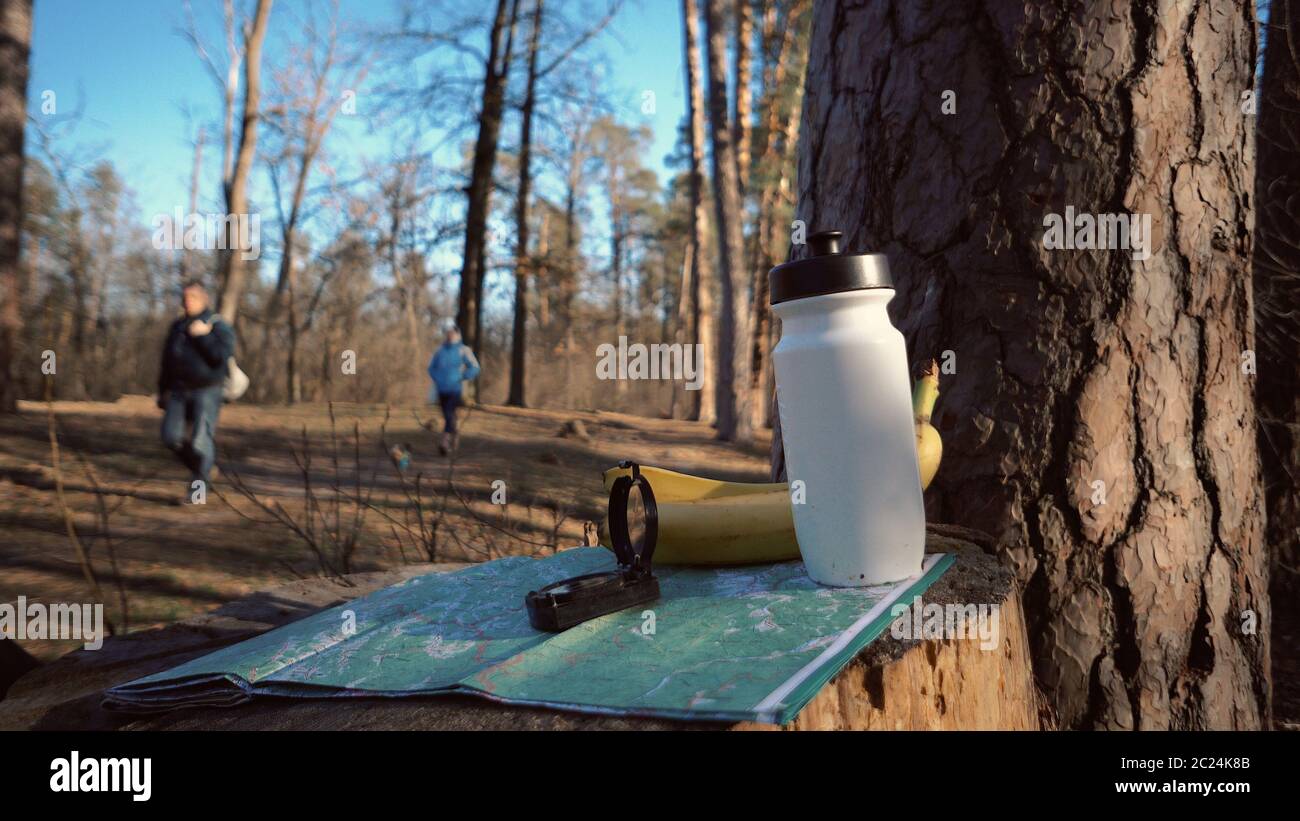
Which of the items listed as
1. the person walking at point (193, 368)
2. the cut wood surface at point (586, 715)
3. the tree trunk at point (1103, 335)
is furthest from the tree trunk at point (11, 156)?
the tree trunk at point (1103, 335)

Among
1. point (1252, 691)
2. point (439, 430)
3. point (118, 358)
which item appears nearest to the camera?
point (1252, 691)

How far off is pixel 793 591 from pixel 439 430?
1199 centimetres

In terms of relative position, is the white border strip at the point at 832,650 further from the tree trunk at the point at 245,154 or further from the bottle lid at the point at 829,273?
the tree trunk at the point at 245,154

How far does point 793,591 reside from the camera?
139 centimetres

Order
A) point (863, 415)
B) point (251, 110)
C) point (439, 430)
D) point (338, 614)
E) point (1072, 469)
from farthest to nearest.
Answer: point (251, 110) < point (439, 430) < point (1072, 469) < point (338, 614) < point (863, 415)

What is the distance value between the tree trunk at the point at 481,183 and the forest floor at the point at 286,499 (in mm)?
1983

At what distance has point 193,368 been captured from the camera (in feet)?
20.8

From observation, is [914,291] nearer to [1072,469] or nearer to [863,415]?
[1072,469]

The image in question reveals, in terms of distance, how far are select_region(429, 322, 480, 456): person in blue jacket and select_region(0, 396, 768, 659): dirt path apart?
1.57 ft

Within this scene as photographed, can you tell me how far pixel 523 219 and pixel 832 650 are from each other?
54.6 ft

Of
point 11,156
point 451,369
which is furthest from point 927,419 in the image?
point 11,156

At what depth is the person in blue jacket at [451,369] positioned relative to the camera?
9484 mm

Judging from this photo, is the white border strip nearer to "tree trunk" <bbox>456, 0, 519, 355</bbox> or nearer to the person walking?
the person walking
